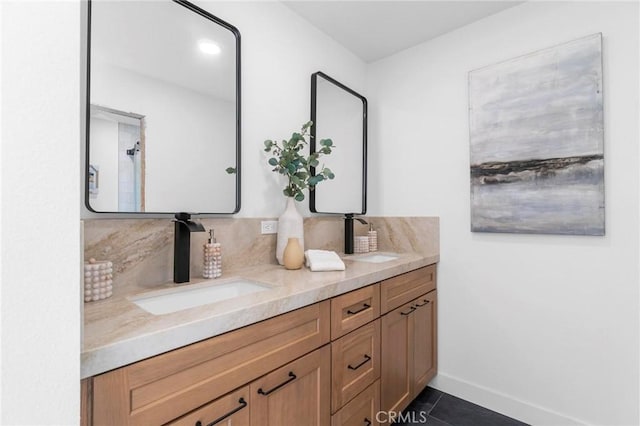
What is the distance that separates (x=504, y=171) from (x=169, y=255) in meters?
1.93

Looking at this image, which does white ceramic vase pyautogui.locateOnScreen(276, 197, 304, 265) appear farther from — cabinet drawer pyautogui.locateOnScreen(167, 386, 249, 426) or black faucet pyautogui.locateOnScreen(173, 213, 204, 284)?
cabinet drawer pyautogui.locateOnScreen(167, 386, 249, 426)

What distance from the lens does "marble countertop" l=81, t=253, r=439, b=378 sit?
0.69 metres

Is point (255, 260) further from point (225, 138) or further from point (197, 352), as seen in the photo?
point (197, 352)

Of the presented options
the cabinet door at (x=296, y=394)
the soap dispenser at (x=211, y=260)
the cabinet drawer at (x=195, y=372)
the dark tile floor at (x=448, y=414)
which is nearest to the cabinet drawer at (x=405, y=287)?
the cabinet door at (x=296, y=394)

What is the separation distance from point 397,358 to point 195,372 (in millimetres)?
1235

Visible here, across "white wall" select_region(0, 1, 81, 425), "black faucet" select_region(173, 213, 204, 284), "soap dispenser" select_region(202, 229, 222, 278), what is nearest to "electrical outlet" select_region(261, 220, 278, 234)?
"soap dispenser" select_region(202, 229, 222, 278)

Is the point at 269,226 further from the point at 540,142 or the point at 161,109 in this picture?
the point at 540,142

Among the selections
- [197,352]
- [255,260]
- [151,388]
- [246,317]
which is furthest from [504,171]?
[151,388]

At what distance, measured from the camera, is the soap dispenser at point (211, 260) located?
142 centimetres

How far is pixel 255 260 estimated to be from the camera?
171cm

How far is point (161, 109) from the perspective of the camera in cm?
135

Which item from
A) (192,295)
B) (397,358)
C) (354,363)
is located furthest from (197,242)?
(397,358)

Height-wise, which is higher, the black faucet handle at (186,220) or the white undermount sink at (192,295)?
the black faucet handle at (186,220)

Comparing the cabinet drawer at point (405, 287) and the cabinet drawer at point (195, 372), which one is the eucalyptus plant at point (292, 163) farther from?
the cabinet drawer at point (195, 372)
